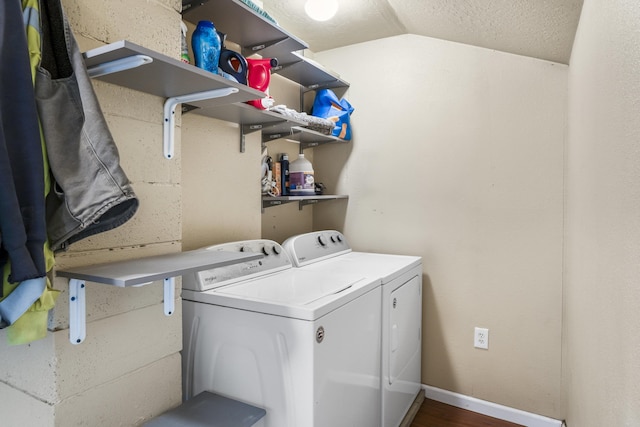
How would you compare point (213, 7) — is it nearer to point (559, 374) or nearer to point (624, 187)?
point (624, 187)

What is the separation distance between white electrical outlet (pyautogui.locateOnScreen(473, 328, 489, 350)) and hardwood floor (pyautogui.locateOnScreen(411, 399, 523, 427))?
41 centimetres

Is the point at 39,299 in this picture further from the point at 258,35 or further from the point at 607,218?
the point at 258,35

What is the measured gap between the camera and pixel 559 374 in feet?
7.25

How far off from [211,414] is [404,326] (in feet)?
3.78

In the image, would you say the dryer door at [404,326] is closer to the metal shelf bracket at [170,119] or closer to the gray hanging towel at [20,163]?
the metal shelf bracket at [170,119]

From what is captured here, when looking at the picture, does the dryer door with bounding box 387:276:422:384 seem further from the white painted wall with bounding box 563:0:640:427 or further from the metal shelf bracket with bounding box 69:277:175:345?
the metal shelf bracket with bounding box 69:277:175:345

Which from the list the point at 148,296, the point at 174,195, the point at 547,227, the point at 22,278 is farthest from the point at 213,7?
the point at 547,227

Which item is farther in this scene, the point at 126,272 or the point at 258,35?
the point at 258,35

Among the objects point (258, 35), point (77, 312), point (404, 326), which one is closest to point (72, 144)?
point (77, 312)

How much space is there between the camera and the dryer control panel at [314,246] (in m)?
2.11

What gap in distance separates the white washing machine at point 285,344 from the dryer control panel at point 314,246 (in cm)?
36

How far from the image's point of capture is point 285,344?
132 cm

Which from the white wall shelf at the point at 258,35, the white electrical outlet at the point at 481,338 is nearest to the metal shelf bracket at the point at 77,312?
the white wall shelf at the point at 258,35

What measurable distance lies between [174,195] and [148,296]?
0.35 metres
